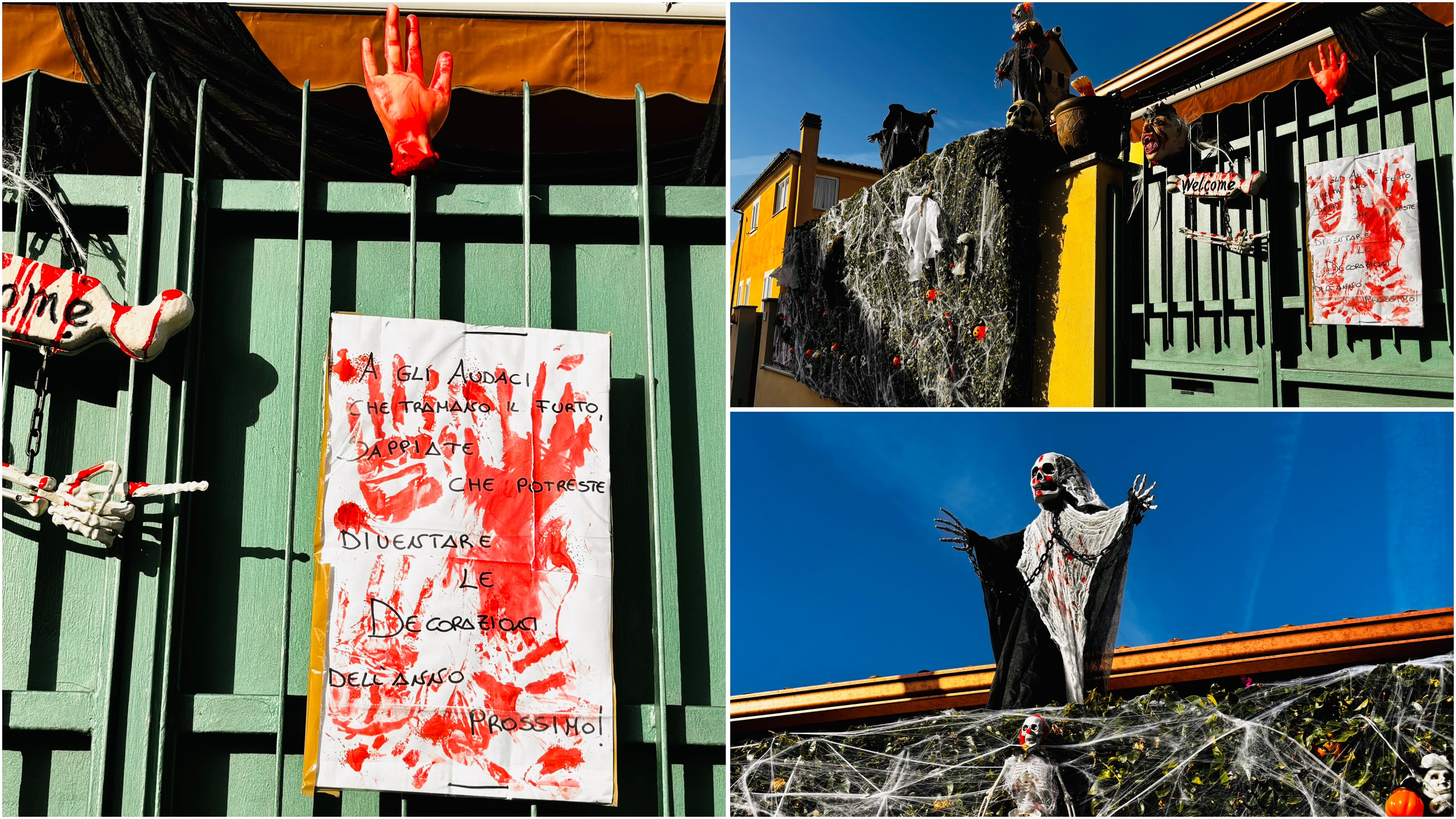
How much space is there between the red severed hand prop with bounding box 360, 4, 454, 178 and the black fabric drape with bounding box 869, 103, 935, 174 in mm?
4215

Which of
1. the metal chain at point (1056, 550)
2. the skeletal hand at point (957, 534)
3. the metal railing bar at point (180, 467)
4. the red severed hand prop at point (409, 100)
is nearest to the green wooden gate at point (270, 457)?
the metal railing bar at point (180, 467)

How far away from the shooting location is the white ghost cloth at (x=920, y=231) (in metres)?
4.95

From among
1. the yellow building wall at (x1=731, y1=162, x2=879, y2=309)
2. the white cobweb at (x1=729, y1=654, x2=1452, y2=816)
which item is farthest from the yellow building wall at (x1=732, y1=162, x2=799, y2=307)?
the white cobweb at (x1=729, y1=654, x2=1452, y2=816)

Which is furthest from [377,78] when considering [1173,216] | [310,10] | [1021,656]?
[1173,216]

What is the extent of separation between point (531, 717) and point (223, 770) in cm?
106

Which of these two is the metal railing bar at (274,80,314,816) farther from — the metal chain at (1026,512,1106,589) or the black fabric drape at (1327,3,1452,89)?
the black fabric drape at (1327,3,1452,89)

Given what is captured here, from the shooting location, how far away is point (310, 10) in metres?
3.05

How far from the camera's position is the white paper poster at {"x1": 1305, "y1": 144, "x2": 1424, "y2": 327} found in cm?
299

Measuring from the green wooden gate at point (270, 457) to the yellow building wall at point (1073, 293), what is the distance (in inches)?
83.6

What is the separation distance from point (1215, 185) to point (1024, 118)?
3.70 feet

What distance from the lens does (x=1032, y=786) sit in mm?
2922

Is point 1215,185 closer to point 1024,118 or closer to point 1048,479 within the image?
point 1024,118

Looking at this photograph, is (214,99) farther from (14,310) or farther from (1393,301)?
(1393,301)

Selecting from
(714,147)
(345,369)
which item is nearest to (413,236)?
(345,369)
